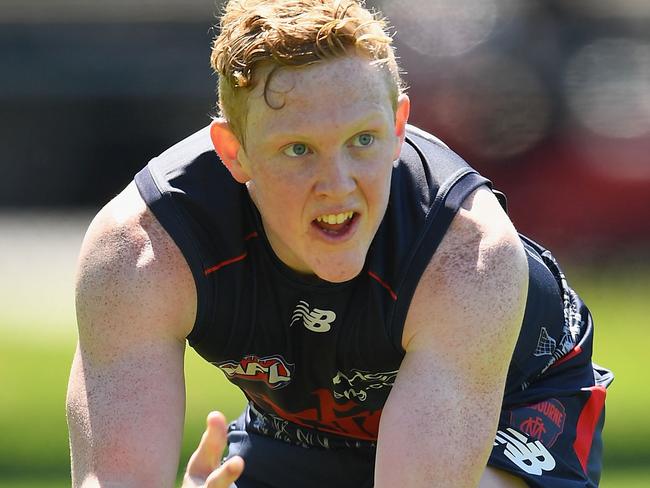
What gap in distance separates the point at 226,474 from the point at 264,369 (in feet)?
2.44

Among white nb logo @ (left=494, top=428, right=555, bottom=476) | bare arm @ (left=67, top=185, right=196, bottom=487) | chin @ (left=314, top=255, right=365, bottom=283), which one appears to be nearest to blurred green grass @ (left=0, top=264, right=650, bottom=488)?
white nb logo @ (left=494, top=428, right=555, bottom=476)

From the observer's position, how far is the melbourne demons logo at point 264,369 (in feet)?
13.4

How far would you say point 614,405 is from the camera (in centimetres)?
859

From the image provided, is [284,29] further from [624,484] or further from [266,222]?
[624,484]

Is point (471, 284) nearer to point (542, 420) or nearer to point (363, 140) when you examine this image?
point (363, 140)

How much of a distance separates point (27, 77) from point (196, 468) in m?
12.9

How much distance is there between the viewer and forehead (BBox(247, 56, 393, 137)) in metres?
3.59

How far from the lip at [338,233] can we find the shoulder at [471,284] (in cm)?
23

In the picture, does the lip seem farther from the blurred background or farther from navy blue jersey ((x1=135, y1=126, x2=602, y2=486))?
the blurred background

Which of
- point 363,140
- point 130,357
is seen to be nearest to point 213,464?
point 130,357

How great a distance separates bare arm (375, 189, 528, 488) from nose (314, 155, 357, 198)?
1.11ft

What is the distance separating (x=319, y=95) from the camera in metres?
3.59

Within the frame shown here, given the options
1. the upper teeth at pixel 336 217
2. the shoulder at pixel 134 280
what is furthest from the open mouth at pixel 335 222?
the shoulder at pixel 134 280

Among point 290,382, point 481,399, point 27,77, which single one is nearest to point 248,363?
point 290,382
